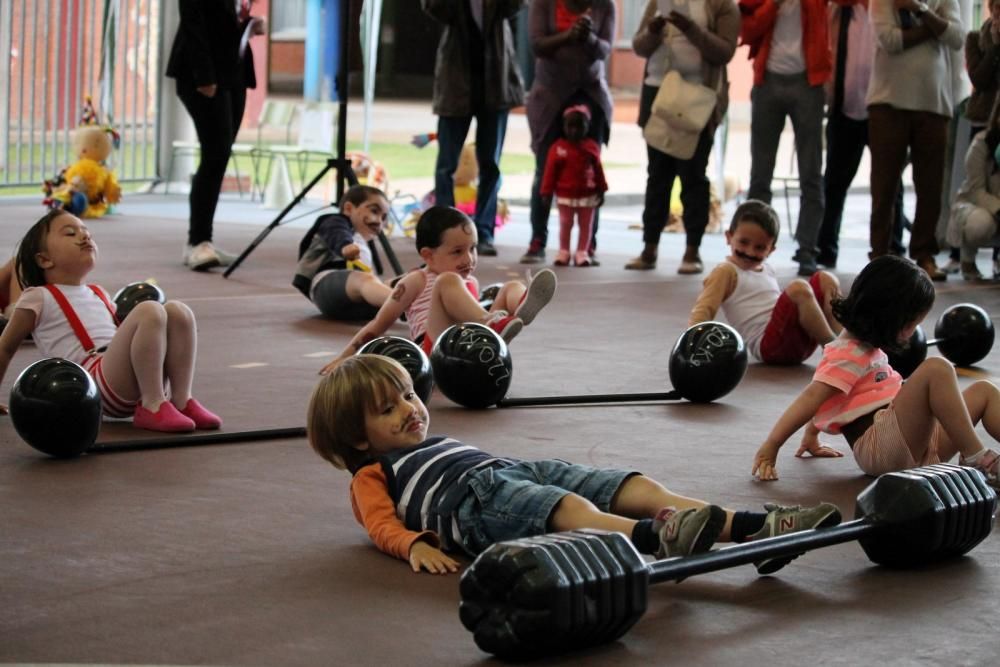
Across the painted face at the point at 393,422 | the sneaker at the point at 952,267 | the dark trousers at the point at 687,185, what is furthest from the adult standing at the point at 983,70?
the painted face at the point at 393,422

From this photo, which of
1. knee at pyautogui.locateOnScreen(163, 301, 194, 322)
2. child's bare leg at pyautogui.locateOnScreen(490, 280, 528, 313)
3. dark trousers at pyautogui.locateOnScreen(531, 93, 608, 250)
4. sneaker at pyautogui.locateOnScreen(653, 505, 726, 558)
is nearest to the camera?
sneaker at pyautogui.locateOnScreen(653, 505, 726, 558)

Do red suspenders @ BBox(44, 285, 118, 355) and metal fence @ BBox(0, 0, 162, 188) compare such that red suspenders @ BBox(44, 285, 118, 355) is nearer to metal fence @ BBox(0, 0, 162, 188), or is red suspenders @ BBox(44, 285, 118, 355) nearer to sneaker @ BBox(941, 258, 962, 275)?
sneaker @ BBox(941, 258, 962, 275)

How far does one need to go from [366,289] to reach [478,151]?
11.1ft

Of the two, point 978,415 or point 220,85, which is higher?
point 220,85

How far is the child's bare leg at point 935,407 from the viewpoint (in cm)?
429

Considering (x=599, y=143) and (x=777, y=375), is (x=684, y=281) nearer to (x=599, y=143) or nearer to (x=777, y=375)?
(x=599, y=143)

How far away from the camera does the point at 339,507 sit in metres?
4.24

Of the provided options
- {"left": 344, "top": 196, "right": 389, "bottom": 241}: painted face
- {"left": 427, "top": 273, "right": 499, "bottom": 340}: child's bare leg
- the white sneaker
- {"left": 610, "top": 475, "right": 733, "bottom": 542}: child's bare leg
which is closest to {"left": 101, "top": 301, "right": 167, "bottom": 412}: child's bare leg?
{"left": 427, "top": 273, "right": 499, "bottom": 340}: child's bare leg

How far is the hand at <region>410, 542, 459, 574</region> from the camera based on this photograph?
362 centimetres

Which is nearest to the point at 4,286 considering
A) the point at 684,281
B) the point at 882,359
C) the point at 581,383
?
the point at 581,383

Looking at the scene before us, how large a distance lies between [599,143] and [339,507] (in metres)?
6.93

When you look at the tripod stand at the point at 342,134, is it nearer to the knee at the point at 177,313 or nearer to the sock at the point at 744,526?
the knee at the point at 177,313

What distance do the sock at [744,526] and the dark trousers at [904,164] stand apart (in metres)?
6.74

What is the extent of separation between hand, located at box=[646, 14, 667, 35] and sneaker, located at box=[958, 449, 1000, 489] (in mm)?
6118
